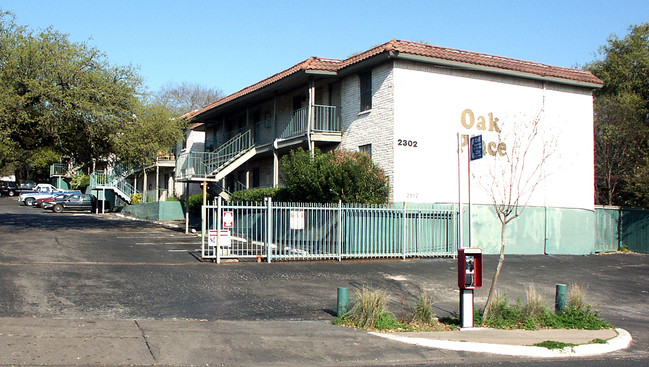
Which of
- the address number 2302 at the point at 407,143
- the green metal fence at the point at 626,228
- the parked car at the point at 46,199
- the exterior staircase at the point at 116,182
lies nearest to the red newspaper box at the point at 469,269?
the address number 2302 at the point at 407,143

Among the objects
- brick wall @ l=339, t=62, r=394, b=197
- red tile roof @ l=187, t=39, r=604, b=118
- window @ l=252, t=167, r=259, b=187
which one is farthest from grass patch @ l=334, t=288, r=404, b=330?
window @ l=252, t=167, r=259, b=187

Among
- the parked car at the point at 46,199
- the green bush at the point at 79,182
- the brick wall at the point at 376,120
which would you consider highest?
the brick wall at the point at 376,120

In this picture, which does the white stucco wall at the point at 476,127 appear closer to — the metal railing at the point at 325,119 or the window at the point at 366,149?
the window at the point at 366,149

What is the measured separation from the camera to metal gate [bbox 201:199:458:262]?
671 inches

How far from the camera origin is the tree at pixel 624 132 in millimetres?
29484

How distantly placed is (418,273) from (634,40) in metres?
25.4

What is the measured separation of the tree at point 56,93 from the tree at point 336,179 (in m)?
7.57

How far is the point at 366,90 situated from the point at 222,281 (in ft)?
36.9

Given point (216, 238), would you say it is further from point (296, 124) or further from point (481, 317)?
point (296, 124)

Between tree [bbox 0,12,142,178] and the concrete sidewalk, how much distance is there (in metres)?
13.7

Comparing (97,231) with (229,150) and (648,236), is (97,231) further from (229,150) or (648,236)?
(648,236)

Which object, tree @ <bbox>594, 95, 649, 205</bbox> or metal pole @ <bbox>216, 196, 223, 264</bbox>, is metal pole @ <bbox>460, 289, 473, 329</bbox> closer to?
metal pole @ <bbox>216, 196, 223, 264</bbox>

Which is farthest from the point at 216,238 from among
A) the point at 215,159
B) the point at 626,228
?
the point at 626,228

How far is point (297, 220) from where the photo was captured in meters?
17.2
